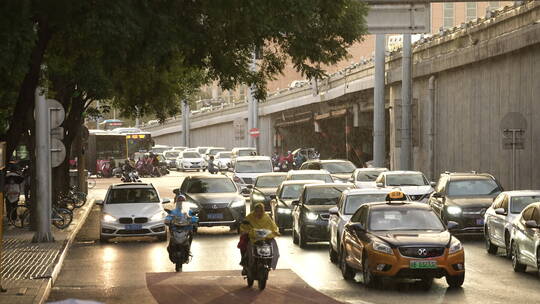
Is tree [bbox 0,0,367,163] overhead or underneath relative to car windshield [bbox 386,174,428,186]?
overhead

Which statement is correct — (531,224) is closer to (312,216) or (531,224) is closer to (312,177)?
(312,216)

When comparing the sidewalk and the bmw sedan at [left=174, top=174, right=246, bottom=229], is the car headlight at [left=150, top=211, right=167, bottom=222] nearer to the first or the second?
the sidewalk

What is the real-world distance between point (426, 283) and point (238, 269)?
4.45 metres

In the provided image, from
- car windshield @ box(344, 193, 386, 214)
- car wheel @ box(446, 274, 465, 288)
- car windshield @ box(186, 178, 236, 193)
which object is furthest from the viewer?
car windshield @ box(186, 178, 236, 193)

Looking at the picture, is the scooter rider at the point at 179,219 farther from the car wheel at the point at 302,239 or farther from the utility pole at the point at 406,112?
the utility pole at the point at 406,112

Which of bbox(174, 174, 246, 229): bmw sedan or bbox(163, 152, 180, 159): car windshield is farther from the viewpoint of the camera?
bbox(163, 152, 180, 159): car windshield

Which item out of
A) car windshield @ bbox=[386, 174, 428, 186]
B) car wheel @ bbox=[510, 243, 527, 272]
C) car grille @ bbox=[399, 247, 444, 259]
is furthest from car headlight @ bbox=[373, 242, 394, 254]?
car windshield @ bbox=[386, 174, 428, 186]

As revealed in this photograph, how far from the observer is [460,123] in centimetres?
4791

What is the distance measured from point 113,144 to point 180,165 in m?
7.70

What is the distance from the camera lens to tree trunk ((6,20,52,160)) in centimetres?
1706

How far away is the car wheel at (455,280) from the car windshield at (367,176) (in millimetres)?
22804

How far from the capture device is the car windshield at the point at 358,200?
2350 centimetres

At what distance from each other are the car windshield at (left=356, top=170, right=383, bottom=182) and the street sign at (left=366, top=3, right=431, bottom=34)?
12.1 metres

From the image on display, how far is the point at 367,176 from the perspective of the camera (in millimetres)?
42125
